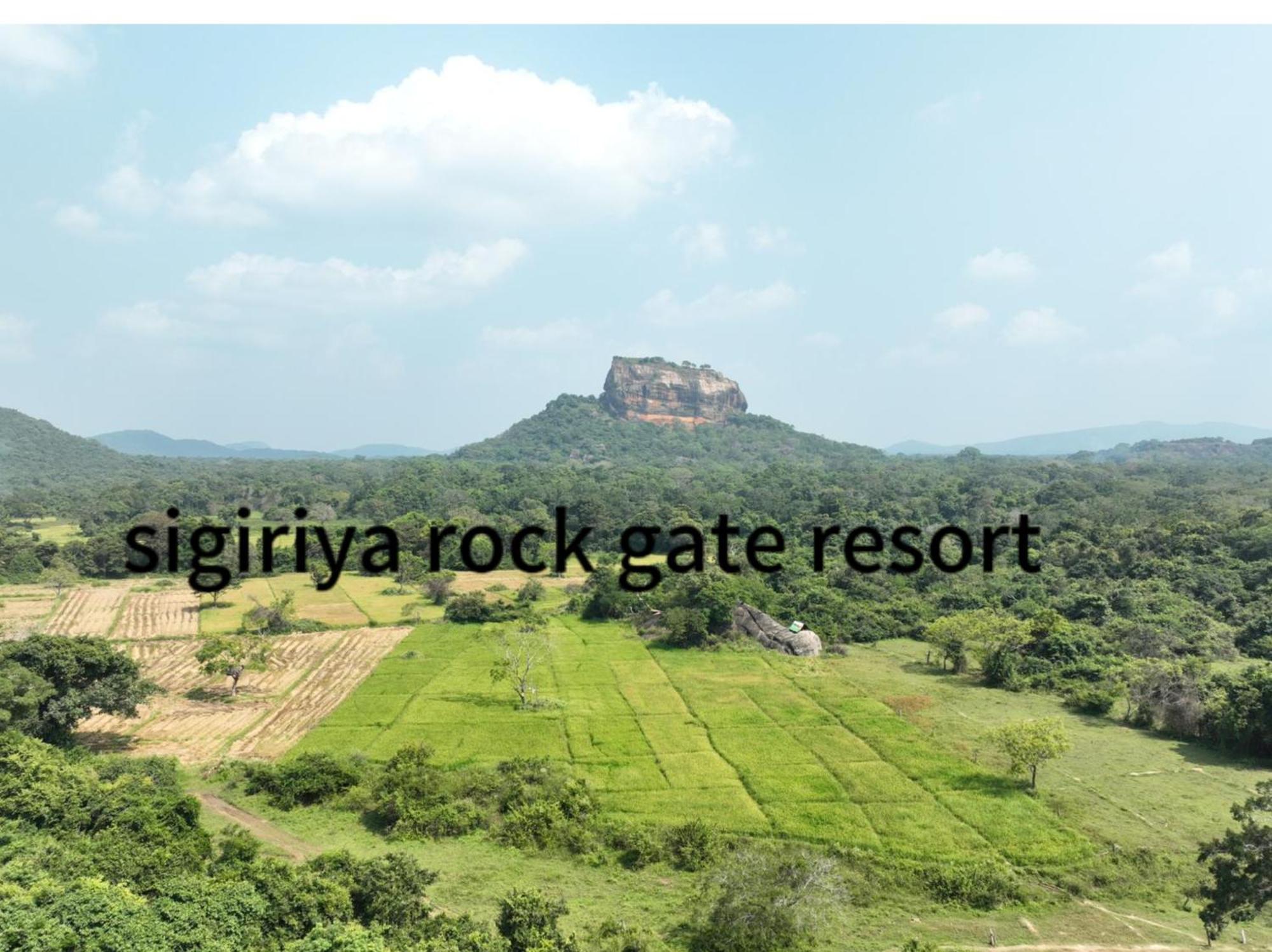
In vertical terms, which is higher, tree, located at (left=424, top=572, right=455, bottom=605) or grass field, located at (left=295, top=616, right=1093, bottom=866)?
tree, located at (left=424, top=572, right=455, bottom=605)

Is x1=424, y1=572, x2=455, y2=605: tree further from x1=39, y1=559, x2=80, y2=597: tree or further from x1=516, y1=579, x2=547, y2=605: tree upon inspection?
x1=39, y1=559, x2=80, y2=597: tree

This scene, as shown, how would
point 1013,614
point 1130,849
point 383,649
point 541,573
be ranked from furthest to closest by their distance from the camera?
point 541,573, point 1013,614, point 383,649, point 1130,849

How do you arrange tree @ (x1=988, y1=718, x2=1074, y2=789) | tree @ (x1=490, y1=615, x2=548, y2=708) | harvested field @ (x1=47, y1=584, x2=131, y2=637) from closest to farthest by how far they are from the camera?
tree @ (x1=988, y1=718, x2=1074, y2=789) → tree @ (x1=490, y1=615, x2=548, y2=708) → harvested field @ (x1=47, y1=584, x2=131, y2=637)

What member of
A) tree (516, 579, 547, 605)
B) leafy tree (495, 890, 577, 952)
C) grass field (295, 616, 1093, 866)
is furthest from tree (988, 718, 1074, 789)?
tree (516, 579, 547, 605)

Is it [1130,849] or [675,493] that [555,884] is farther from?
[675,493]

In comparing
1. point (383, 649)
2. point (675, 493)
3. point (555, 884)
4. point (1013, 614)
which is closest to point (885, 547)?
point (1013, 614)

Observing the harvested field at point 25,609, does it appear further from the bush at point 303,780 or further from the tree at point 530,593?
the bush at point 303,780

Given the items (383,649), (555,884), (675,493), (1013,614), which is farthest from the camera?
(675,493)
